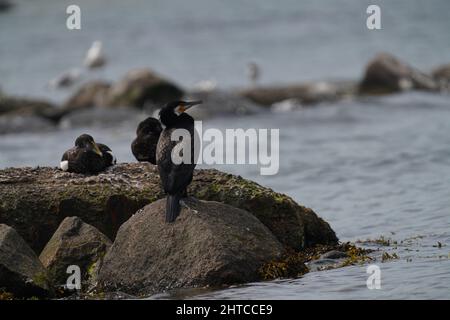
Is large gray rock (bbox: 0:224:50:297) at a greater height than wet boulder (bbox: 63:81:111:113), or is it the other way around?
wet boulder (bbox: 63:81:111:113)

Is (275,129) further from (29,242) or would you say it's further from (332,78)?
(29,242)

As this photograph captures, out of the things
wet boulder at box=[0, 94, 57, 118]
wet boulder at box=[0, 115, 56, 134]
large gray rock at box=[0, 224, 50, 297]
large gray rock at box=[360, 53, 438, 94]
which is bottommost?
large gray rock at box=[0, 224, 50, 297]

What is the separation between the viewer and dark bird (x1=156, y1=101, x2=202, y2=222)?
10578mm

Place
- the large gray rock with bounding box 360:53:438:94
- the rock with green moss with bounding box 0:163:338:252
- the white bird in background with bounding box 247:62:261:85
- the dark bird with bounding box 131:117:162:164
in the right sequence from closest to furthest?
the rock with green moss with bounding box 0:163:338:252, the dark bird with bounding box 131:117:162:164, the large gray rock with bounding box 360:53:438:94, the white bird in background with bounding box 247:62:261:85

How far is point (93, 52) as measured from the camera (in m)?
35.6

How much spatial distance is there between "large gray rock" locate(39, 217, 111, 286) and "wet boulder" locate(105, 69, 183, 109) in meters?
17.6

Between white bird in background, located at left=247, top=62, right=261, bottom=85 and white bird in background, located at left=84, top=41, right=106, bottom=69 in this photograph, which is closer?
white bird in background, located at left=247, top=62, right=261, bottom=85

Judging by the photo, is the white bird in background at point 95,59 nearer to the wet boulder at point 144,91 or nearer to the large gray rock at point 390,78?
the wet boulder at point 144,91

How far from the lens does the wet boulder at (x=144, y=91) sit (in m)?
28.7

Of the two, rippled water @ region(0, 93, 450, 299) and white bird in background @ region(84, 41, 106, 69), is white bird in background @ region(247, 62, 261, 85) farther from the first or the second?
white bird in background @ region(84, 41, 106, 69)

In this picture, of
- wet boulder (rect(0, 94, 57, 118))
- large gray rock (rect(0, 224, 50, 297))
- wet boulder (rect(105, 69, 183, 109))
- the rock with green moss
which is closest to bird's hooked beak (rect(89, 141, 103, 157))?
the rock with green moss

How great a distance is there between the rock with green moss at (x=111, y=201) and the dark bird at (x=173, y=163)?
678mm

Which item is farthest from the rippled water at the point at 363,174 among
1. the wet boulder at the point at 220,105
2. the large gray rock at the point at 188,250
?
the wet boulder at the point at 220,105

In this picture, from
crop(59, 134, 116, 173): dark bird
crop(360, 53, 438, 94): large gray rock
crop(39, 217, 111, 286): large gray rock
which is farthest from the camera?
crop(360, 53, 438, 94): large gray rock
